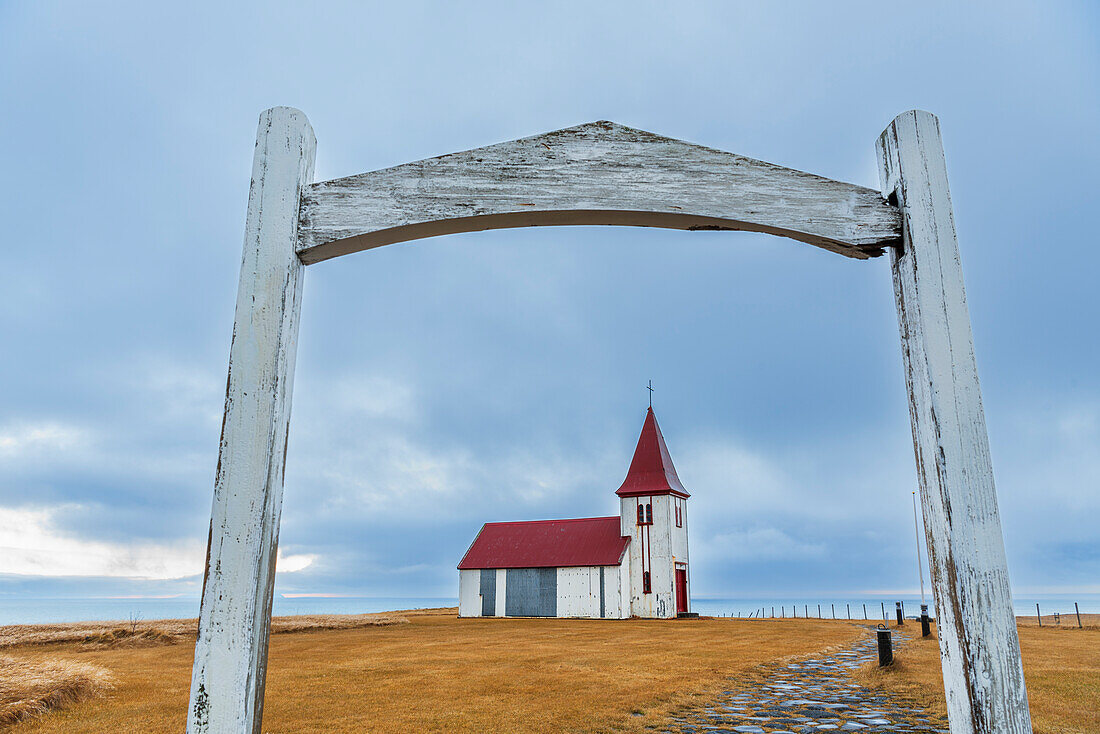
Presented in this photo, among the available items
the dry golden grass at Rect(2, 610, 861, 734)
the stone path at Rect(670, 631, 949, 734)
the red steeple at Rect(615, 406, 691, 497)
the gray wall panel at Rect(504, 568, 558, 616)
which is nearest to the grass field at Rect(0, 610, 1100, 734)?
the dry golden grass at Rect(2, 610, 861, 734)

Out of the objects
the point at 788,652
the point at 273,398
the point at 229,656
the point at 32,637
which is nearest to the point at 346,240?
the point at 273,398

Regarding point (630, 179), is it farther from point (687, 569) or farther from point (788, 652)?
point (687, 569)

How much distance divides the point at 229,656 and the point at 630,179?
208 centimetres

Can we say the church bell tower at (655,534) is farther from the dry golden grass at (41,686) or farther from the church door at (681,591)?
the dry golden grass at (41,686)

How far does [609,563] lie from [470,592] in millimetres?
7092

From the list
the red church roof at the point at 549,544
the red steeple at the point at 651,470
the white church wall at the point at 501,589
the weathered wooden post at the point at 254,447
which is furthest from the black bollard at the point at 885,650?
the white church wall at the point at 501,589

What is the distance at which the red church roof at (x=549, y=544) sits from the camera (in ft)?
96.4

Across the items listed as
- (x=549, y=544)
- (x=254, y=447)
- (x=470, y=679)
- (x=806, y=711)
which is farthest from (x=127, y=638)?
(x=549, y=544)

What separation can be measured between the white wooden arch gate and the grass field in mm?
4447

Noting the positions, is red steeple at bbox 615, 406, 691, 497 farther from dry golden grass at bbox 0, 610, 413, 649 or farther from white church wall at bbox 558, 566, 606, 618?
dry golden grass at bbox 0, 610, 413, 649

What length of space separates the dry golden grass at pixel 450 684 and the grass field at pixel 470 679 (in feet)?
0.07

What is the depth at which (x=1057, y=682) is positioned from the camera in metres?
8.20

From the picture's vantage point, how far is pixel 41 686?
6719 mm

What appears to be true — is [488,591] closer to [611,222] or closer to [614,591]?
[614,591]
